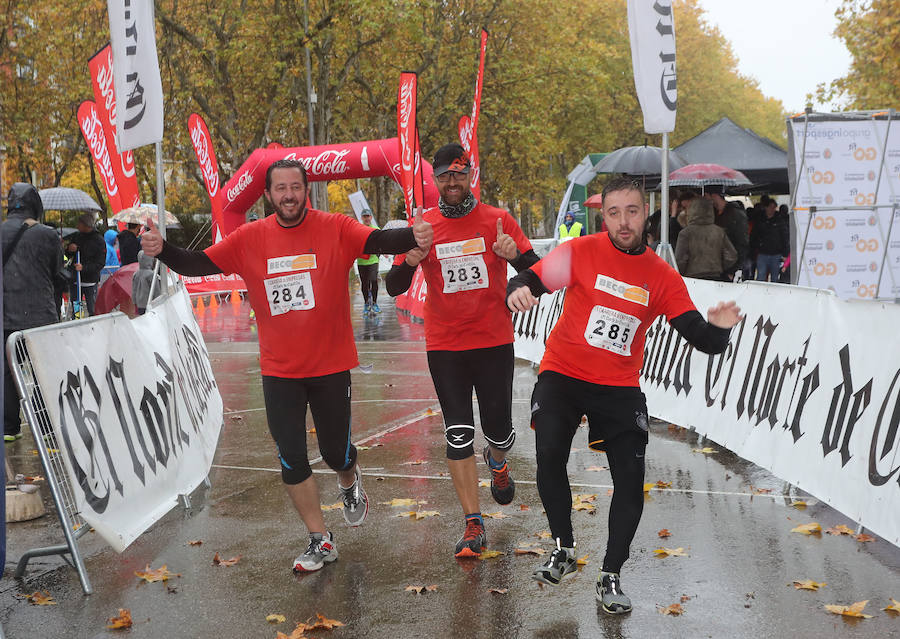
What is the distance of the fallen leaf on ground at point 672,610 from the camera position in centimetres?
464

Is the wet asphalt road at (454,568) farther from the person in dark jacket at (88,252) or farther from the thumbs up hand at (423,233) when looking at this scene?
the person in dark jacket at (88,252)

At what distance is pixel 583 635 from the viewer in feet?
14.5

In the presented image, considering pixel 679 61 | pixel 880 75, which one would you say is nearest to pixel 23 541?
pixel 880 75

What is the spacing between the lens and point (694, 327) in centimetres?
486

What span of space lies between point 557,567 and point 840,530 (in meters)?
2.01

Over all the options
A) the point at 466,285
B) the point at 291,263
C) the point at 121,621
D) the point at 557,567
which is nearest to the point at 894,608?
the point at 557,567

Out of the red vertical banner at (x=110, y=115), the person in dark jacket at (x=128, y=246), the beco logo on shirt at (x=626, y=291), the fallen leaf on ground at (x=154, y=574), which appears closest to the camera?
the beco logo on shirt at (x=626, y=291)

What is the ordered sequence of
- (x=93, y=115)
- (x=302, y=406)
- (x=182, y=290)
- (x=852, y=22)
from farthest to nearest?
(x=852, y=22)
(x=93, y=115)
(x=182, y=290)
(x=302, y=406)

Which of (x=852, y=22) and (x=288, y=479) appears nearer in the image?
(x=288, y=479)

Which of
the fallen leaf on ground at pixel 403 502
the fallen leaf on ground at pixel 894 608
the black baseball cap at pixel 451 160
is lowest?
the fallen leaf on ground at pixel 403 502

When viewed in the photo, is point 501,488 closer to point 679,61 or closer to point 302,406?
point 302,406

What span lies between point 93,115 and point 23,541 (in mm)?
11615

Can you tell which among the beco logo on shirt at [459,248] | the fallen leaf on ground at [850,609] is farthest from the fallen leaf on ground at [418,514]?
the fallen leaf on ground at [850,609]

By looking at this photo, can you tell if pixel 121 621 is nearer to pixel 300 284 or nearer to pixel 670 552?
pixel 300 284
